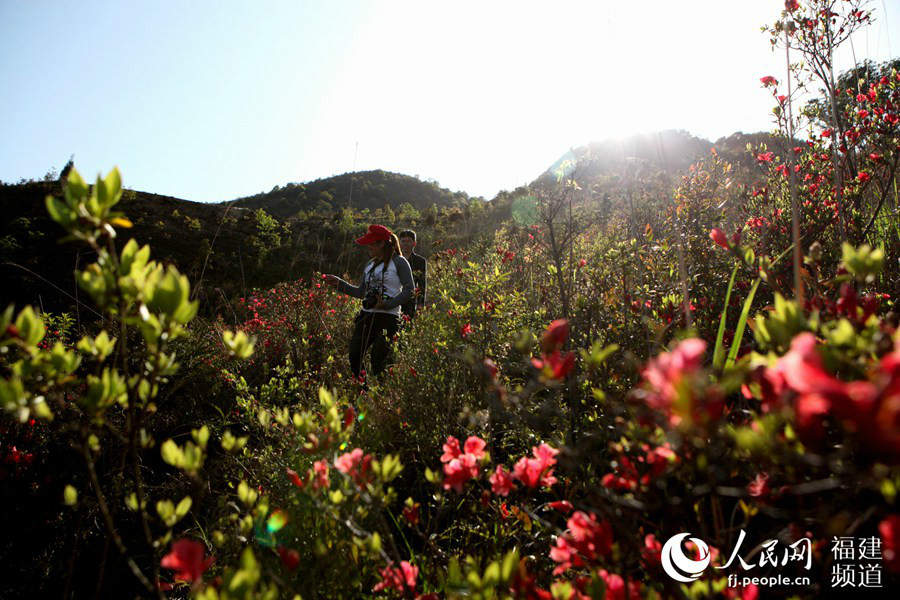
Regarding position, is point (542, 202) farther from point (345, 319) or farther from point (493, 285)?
point (345, 319)

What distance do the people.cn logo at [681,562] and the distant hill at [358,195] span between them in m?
25.0

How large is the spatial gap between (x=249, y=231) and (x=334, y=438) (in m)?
11.8

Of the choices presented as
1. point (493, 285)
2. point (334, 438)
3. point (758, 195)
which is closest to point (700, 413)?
point (334, 438)

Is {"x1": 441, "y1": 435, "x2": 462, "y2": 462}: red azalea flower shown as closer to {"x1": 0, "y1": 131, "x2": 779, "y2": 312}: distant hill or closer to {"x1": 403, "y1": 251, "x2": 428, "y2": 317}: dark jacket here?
{"x1": 403, "y1": 251, "x2": 428, "y2": 317}: dark jacket

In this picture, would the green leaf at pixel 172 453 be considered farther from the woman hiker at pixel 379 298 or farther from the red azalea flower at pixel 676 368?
the woman hiker at pixel 379 298

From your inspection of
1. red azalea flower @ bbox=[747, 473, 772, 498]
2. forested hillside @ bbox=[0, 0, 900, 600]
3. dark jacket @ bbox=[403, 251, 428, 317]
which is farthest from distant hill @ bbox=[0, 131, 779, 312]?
red azalea flower @ bbox=[747, 473, 772, 498]

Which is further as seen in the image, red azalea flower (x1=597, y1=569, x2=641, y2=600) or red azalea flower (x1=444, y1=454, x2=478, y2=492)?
red azalea flower (x1=444, y1=454, x2=478, y2=492)

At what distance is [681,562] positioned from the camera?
3.03ft

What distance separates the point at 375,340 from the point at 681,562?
2751mm

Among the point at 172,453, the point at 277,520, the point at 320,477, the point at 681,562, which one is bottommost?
the point at 681,562

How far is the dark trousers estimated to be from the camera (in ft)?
10.8

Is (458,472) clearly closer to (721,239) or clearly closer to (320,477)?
(320,477)

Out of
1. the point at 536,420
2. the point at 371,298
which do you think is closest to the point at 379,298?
the point at 371,298

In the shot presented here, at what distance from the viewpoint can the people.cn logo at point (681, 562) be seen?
0.89 metres
